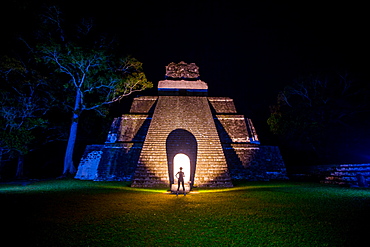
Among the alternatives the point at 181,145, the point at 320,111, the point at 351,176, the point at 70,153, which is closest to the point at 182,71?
the point at 181,145

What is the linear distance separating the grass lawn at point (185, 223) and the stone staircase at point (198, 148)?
333 centimetres

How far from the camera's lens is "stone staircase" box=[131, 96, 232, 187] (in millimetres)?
9188

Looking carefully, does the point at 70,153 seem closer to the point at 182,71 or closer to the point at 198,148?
the point at 198,148

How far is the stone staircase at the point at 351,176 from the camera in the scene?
8938mm

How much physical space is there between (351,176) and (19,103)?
1687 cm

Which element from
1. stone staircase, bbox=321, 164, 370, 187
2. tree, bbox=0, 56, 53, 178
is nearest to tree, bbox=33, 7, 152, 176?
tree, bbox=0, 56, 53, 178

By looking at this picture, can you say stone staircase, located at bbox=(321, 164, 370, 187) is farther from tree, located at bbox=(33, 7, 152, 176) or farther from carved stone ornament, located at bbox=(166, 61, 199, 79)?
tree, located at bbox=(33, 7, 152, 176)

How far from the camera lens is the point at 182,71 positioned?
1677 centimetres

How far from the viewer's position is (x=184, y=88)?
1614 cm

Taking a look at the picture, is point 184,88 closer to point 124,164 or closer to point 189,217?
point 124,164

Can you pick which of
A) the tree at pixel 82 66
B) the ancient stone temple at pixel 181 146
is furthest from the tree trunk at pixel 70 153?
the ancient stone temple at pixel 181 146

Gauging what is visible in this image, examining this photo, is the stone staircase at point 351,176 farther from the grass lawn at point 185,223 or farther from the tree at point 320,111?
the tree at point 320,111

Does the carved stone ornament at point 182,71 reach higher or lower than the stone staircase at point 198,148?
higher

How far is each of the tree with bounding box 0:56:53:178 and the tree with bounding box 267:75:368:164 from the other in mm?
16110
